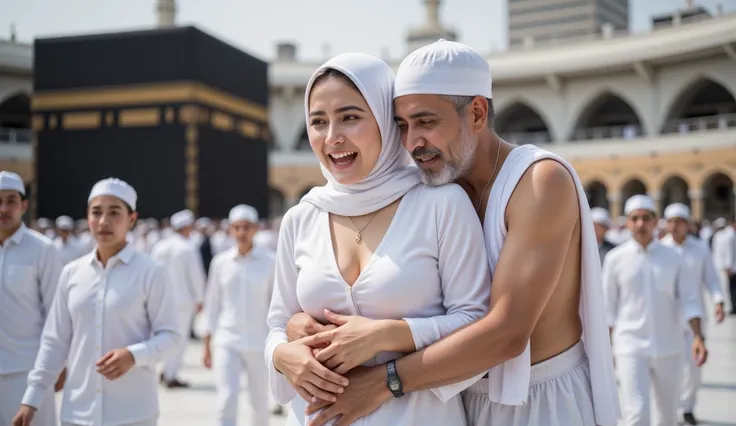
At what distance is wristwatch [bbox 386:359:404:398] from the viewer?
1428mm

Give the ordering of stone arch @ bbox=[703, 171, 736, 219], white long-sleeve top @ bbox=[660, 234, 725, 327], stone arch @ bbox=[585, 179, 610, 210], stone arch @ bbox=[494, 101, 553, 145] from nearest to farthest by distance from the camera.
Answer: white long-sleeve top @ bbox=[660, 234, 725, 327], stone arch @ bbox=[703, 171, 736, 219], stone arch @ bbox=[585, 179, 610, 210], stone arch @ bbox=[494, 101, 553, 145]

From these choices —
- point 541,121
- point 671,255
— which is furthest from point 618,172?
point 671,255

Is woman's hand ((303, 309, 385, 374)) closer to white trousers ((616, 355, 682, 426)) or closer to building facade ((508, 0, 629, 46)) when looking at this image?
white trousers ((616, 355, 682, 426))

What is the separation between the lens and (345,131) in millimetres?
1521

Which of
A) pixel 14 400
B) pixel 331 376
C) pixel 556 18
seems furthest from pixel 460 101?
pixel 556 18

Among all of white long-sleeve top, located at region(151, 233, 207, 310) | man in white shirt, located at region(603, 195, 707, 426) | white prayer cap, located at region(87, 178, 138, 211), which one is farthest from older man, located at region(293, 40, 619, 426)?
white long-sleeve top, located at region(151, 233, 207, 310)

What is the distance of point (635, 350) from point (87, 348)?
9.92 ft

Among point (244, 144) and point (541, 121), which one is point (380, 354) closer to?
point (244, 144)

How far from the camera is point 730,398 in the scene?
5.40 m

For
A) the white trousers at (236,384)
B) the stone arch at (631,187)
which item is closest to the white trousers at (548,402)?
the white trousers at (236,384)

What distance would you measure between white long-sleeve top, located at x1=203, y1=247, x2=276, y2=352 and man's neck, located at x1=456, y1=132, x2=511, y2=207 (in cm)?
300

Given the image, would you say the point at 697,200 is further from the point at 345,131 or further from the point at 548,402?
the point at 345,131

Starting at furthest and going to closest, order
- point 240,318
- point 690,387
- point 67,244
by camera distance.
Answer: point 67,244 → point 690,387 → point 240,318

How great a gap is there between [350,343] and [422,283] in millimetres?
214
